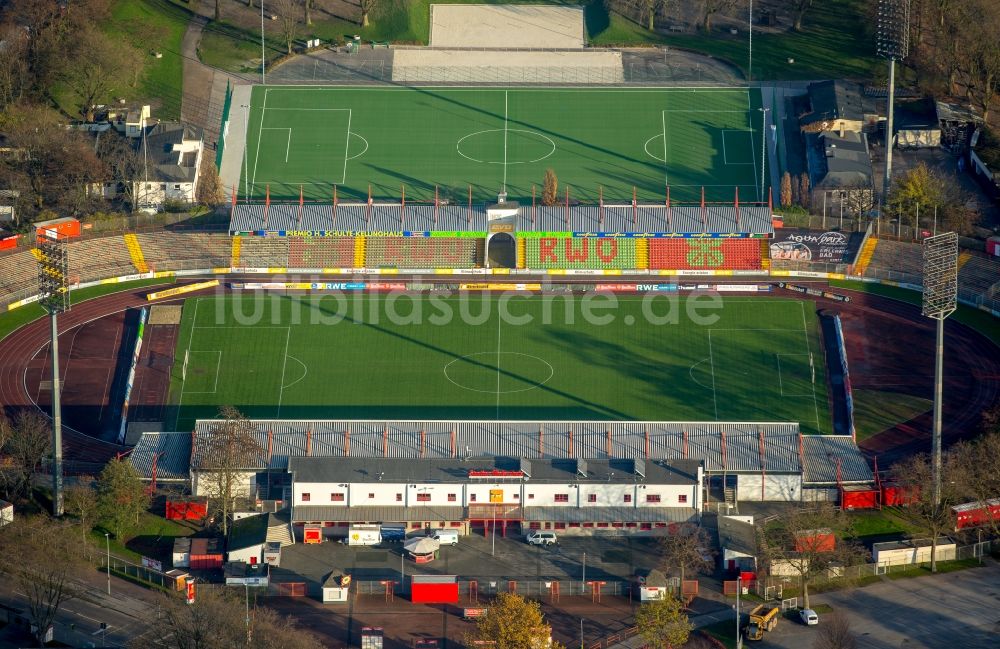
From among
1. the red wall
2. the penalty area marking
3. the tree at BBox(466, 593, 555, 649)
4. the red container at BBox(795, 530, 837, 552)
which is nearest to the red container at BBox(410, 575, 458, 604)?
the red wall

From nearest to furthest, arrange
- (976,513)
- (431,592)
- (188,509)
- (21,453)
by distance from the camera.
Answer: (431,592)
(976,513)
(188,509)
(21,453)

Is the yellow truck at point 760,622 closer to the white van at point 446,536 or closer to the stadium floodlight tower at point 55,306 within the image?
the white van at point 446,536

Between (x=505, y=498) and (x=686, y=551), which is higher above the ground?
(x=686, y=551)

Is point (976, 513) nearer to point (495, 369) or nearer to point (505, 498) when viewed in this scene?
point (505, 498)

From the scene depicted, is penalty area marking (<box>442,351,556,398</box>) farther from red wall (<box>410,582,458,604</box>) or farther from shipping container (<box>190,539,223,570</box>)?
shipping container (<box>190,539,223,570</box>)

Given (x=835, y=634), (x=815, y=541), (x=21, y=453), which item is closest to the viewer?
(x=835, y=634)

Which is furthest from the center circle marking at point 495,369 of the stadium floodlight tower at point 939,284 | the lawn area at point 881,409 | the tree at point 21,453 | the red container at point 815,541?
the stadium floodlight tower at point 939,284

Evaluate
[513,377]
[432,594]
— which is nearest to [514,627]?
[432,594]
